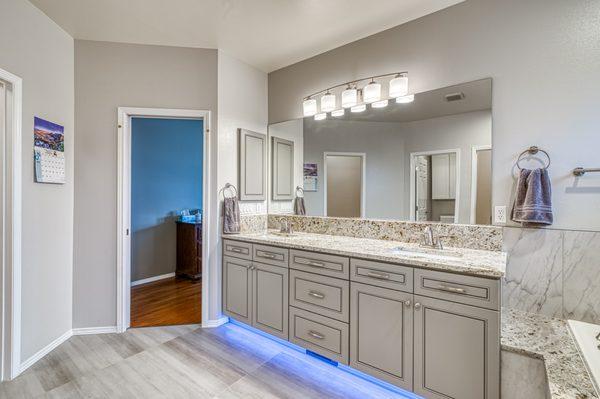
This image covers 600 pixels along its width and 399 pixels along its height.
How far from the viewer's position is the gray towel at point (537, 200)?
67.3 inches

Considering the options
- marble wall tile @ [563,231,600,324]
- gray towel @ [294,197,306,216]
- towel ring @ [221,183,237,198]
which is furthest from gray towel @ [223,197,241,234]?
marble wall tile @ [563,231,600,324]

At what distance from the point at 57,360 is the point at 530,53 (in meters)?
3.93

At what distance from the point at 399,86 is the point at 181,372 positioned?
8.83ft

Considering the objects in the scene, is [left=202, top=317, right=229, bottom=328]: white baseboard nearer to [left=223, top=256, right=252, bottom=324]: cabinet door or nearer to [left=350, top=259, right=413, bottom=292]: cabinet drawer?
[left=223, top=256, right=252, bottom=324]: cabinet door

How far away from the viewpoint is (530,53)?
6.03 feet

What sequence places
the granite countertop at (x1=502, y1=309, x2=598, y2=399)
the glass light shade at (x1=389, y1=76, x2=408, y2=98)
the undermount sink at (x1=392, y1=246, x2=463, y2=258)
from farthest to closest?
the glass light shade at (x1=389, y1=76, x2=408, y2=98), the undermount sink at (x1=392, y1=246, x2=463, y2=258), the granite countertop at (x1=502, y1=309, x2=598, y2=399)

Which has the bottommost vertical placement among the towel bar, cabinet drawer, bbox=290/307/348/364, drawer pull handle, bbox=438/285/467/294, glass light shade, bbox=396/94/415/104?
cabinet drawer, bbox=290/307/348/364

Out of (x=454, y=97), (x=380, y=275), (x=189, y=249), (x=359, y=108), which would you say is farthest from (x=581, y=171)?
(x=189, y=249)

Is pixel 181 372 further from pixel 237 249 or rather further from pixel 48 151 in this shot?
pixel 48 151

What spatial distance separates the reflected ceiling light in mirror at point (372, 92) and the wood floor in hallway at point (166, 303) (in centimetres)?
264

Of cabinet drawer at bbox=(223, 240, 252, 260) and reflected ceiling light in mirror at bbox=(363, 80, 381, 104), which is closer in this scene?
reflected ceiling light in mirror at bbox=(363, 80, 381, 104)

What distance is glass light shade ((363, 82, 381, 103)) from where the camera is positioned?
7.99 feet

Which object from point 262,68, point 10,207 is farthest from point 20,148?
point 262,68

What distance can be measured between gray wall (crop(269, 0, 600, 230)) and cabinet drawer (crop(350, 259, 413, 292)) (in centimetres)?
85
